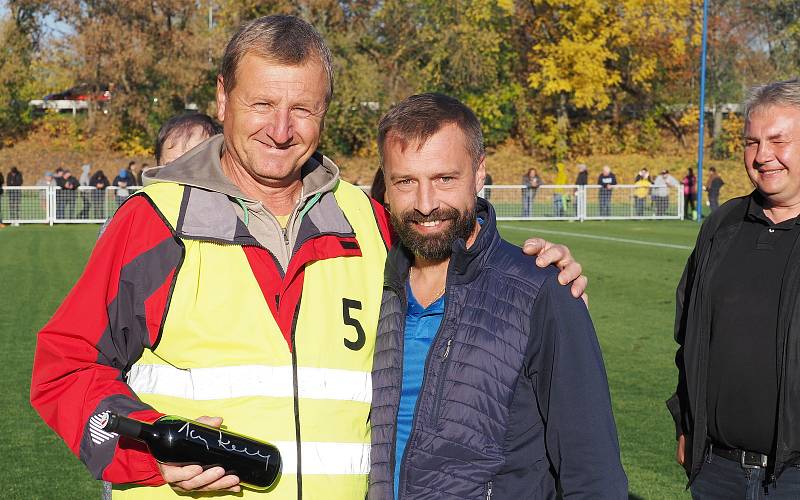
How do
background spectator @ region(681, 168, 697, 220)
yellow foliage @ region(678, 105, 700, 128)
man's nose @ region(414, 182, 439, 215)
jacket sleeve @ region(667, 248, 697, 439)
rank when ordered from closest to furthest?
man's nose @ region(414, 182, 439, 215)
jacket sleeve @ region(667, 248, 697, 439)
background spectator @ region(681, 168, 697, 220)
yellow foliage @ region(678, 105, 700, 128)

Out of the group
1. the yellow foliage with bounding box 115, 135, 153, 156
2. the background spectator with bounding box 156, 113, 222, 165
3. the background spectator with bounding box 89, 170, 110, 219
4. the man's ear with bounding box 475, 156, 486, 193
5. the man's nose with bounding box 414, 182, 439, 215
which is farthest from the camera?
the yellow foliage with bounding box 115, 135, 153, 156

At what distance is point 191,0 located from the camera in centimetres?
4894

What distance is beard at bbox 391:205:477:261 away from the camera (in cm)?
306

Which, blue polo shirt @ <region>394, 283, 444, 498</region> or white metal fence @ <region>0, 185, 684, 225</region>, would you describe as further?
white metal fence @ <region>0, 185, 684, 225</region>

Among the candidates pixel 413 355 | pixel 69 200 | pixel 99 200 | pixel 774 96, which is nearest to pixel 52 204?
pixel 69 200

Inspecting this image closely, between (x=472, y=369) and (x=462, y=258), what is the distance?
1.01ft

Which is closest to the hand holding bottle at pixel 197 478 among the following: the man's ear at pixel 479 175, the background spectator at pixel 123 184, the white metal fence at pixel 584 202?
the man's ear at pixel 479 175

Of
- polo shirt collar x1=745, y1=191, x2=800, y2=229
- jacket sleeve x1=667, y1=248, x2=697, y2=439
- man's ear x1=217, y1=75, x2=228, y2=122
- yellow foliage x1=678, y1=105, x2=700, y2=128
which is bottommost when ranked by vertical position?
jacket sleeve x1=667, y1=248, x2=697, y2=439

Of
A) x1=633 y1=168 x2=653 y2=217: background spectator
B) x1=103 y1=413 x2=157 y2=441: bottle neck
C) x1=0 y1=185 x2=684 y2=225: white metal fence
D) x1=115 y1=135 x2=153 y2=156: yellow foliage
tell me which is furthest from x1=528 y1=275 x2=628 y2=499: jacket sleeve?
x1=115 y1=135 x2=153 y2=156: yellow foliage

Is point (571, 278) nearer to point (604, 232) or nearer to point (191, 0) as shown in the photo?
point (604, 232)

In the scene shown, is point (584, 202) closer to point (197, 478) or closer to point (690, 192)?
point (690, 192)

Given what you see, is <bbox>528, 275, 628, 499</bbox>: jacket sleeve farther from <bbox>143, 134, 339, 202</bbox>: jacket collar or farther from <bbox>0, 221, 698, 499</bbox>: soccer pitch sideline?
<bbox>0, 221, 698, 499</bbox>: soccer pitch sideline

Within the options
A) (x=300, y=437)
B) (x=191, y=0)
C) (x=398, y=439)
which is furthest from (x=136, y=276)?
(x=191, y=0)

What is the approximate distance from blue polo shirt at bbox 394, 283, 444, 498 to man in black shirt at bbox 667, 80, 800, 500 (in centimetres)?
165
